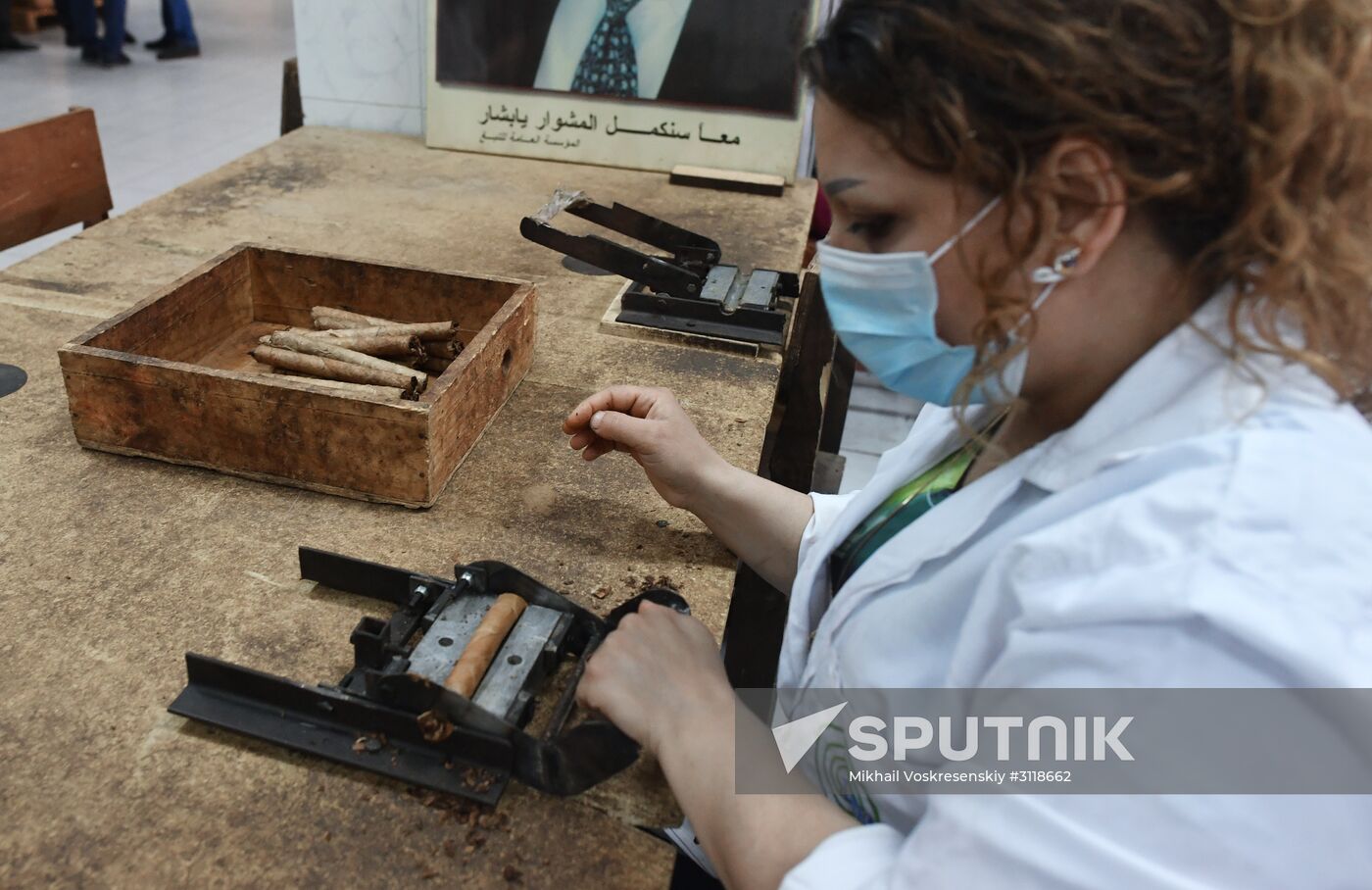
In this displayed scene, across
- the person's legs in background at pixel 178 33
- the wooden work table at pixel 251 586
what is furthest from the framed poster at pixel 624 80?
the person's legs in background at pixel 178 33

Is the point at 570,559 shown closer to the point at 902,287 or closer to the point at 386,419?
the point at 386,419

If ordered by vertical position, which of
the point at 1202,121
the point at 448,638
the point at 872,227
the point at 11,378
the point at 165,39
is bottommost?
the point at 165,39

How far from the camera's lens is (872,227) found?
90 cm

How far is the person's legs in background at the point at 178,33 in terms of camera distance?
8.91 meters

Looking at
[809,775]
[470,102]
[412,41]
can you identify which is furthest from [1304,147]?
[412,41]

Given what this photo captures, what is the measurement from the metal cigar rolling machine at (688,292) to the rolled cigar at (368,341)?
0.55m

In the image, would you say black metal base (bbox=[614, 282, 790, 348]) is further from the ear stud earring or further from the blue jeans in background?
→ the blue jeans in background

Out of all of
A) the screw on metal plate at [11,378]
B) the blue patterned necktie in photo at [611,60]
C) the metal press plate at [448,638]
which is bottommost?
the screw on metal plate at [11,378]

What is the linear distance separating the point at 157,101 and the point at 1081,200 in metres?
8.47

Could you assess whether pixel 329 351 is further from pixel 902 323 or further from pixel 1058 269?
pixel 1058 269

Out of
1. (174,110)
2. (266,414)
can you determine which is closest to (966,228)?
(266,414)

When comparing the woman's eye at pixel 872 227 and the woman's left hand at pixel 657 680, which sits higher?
the woman's eye at pixel 872 227

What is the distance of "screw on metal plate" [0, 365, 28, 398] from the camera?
164 cm

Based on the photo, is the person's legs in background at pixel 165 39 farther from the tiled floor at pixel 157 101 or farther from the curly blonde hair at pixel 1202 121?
the curly blonde hair at pixel 1202 121
